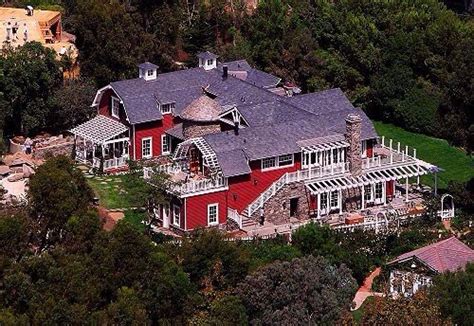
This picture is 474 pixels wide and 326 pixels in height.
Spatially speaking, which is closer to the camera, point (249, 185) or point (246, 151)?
point (246, 151)

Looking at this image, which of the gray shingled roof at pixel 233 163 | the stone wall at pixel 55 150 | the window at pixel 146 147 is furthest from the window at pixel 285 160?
the stone wall at pixel 55 150

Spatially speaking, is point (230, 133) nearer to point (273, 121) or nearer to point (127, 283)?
point (273, 121)

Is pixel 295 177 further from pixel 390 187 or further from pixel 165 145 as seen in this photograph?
pixel 165 145

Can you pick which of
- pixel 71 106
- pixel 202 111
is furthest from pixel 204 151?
pixel 71 106

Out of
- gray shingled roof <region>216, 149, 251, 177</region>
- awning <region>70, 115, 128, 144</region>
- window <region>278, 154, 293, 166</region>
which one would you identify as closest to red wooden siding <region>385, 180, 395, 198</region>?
window <region>278, 154, 293, 166</region>

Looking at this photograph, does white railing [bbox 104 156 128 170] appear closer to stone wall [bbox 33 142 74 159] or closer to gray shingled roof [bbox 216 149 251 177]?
stone wall [bbox 33 142 74 159]
